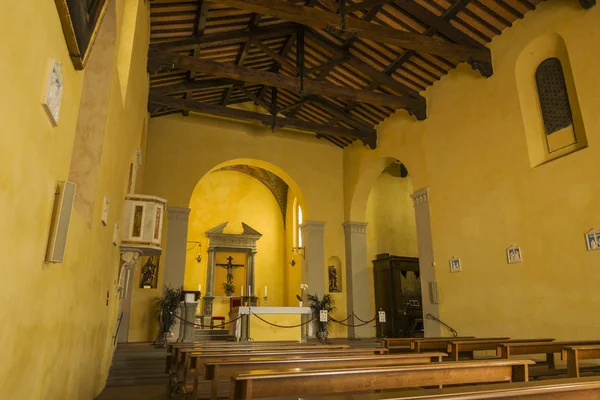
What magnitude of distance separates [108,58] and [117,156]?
1400 mm

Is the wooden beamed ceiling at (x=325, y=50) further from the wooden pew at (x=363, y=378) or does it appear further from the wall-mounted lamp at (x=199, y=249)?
the wooden pew at (x=363, y=378)

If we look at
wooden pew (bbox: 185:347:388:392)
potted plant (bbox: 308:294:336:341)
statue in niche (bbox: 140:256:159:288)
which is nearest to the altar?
potted plant (bbox: 308:294:336:341)

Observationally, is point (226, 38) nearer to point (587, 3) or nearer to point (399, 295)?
point (587, 3)

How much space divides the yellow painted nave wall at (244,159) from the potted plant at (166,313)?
2.44 metres

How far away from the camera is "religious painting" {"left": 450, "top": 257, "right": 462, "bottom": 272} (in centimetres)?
793

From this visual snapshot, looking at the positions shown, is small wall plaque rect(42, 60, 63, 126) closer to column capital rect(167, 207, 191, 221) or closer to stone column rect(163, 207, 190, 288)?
stone column rect(163, 207, 190, 288)

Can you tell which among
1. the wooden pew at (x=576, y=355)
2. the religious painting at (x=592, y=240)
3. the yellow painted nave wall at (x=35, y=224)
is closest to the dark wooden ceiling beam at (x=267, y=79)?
the religious painting at (x=592, y=240)

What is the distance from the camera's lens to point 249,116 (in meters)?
10.8

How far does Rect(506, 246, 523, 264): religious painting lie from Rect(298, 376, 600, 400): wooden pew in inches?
206

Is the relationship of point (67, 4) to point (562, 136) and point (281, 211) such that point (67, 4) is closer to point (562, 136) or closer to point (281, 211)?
point (562, 136)

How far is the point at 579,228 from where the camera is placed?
585cm

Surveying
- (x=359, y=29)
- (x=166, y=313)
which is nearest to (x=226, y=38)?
(x=359, y=29)

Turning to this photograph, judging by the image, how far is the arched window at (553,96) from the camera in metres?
6.56

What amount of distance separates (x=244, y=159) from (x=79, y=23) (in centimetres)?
980
